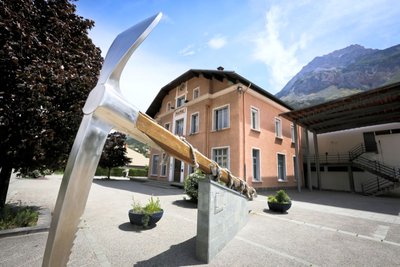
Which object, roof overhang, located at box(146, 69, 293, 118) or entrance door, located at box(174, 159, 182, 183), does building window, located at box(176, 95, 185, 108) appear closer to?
roof overhang, located at box(146, 69, 293, 118)

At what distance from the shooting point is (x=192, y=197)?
342 inches

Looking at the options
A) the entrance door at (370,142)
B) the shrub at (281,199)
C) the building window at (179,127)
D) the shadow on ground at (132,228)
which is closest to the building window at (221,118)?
the building window at (179,127)

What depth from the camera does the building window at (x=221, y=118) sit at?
47.5 feet

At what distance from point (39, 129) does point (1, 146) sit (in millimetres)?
1076

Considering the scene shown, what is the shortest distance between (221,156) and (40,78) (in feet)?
37.3

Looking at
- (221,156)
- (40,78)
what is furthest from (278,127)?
(40,78)

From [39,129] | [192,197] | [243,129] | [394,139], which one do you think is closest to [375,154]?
[394,139]

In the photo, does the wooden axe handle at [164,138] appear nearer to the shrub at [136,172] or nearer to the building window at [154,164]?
the building window at [154,164]

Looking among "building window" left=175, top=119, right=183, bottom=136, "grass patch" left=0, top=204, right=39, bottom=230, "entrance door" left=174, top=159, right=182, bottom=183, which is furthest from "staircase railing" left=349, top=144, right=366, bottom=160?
"grass patch" left=0, top=204, right=39, bottom=230

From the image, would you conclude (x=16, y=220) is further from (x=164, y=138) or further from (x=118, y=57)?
(x=118, y=57)

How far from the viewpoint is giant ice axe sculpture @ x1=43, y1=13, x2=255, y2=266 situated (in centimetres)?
91

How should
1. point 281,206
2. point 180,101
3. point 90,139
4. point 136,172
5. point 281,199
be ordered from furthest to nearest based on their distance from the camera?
point 136,172
point 180,101
point 281,199
point 281,206
point 90,139

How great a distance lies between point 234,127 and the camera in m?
13.4

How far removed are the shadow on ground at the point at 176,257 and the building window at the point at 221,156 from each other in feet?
31.5
